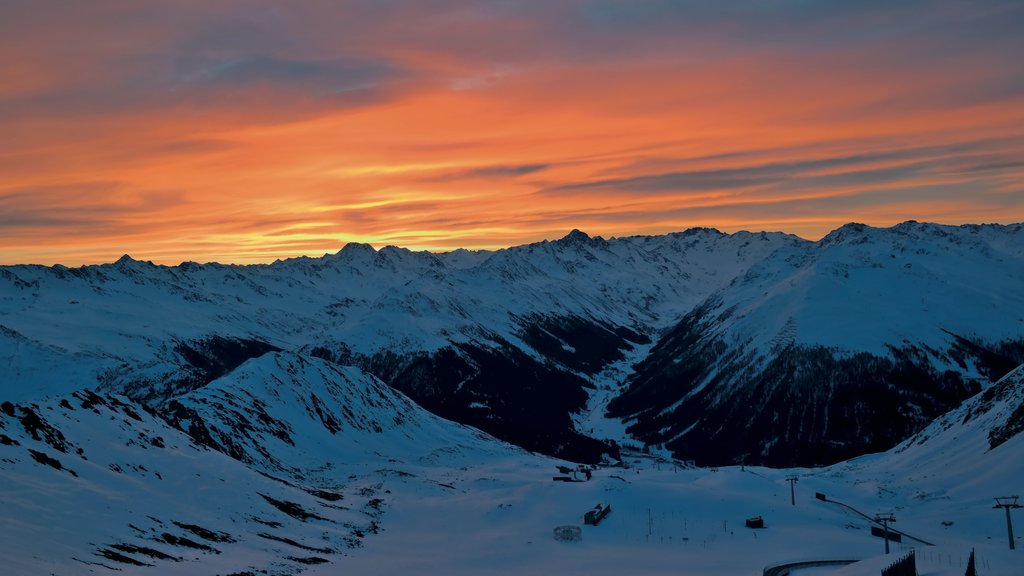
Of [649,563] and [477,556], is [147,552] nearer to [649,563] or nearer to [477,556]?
[477,556]

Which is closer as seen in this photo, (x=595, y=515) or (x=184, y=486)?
(x=184, y=486)

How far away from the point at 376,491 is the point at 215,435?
95.9 ft

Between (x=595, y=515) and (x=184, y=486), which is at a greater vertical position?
(x=184, y=486)

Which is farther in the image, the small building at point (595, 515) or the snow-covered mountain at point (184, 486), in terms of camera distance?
the small building at point (595, 515)

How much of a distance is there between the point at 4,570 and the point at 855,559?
67.0 m

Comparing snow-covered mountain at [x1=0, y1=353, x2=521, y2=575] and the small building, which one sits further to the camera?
the small building

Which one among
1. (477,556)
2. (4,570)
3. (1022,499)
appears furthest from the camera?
(1022,499)

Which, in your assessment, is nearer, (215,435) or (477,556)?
(477,556)

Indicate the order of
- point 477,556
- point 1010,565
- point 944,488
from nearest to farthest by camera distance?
point 1010,565
point 477,556
point 944,488

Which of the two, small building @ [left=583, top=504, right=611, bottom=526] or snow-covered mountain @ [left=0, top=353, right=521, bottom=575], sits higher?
snow-covered mountain @ [left=0, top=353, right=521, bottom=575]

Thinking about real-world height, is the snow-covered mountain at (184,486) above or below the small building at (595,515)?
above

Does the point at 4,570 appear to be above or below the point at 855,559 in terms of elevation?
above

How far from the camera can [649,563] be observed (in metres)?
82.8

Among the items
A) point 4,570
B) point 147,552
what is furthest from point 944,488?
point 4,570
